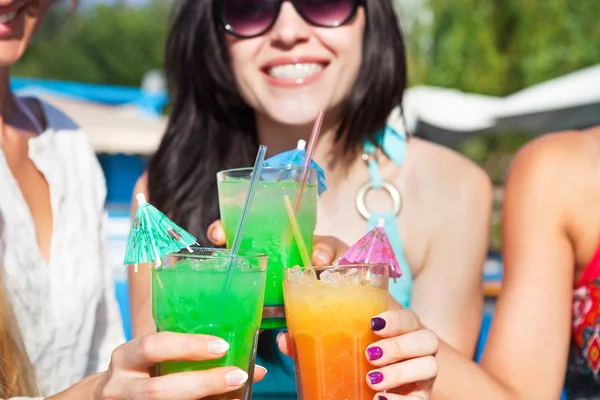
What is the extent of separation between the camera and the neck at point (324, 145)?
2.77 metres

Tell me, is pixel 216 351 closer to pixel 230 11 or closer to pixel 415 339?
pixel 415 339

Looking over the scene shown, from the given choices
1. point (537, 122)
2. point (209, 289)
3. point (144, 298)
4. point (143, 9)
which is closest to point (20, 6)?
point (144, 298)

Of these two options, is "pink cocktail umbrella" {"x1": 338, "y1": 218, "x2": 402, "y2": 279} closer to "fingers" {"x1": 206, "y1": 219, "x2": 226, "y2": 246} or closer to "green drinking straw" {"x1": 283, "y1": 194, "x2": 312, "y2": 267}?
"green drinking straw" {"x1": 283, "y1": 194, "x2": 312, "y2": 267}

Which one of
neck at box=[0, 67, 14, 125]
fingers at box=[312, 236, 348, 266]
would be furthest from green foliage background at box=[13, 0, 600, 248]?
fingers at box=[312, 236, 348, 266]

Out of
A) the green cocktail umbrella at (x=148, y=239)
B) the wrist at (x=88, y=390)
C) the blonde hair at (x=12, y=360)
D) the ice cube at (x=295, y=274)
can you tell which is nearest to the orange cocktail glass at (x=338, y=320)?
the ice cube at (x=295, y=274)

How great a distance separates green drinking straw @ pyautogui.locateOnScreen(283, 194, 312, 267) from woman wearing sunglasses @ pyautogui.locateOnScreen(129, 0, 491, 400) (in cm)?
66

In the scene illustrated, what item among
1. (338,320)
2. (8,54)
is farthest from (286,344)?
(8,54)

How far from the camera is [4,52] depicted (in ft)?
7.84

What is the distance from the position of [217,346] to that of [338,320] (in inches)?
10.0

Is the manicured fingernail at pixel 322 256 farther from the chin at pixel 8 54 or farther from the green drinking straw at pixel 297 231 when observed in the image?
the chin at pixel 8 54

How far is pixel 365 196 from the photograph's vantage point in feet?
8.91

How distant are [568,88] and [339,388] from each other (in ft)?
Result: 14.8

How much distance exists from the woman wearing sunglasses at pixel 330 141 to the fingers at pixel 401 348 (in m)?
0.91

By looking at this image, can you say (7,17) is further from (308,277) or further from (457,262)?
(457,262)
